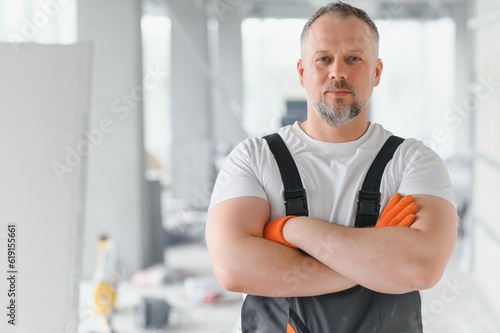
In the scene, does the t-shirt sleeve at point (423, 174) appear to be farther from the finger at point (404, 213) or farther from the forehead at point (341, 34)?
the forehead at point (341, 34)

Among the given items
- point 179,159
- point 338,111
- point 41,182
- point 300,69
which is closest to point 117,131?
point 179,159

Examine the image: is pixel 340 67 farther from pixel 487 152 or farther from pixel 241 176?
pixel 487 152

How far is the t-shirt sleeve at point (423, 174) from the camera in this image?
153cm

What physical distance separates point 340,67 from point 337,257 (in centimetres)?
42

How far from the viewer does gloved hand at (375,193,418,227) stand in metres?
1.47

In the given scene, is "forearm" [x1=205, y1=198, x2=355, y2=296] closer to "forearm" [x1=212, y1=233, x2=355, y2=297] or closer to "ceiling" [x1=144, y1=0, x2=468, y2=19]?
"forearm" [x1=212, y1=233, x2=355, y2=297]

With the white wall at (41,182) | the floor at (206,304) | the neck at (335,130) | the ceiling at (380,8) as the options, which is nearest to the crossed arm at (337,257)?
the neck at (335,130)

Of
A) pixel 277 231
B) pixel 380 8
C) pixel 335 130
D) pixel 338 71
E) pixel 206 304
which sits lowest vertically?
pixel 206 304

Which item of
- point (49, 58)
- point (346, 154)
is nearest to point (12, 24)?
point (49, 58)

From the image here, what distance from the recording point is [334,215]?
1520mm

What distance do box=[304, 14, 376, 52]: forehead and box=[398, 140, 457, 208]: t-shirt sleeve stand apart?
25 cm

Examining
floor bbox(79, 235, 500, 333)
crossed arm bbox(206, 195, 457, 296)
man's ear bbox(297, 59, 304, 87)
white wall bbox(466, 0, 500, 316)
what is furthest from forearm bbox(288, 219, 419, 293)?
white wall bbox(466, 0, 500, 316)

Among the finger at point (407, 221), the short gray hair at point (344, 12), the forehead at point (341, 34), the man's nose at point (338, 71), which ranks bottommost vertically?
the finger at point (407, 221)

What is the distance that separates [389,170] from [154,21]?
36.5ft
